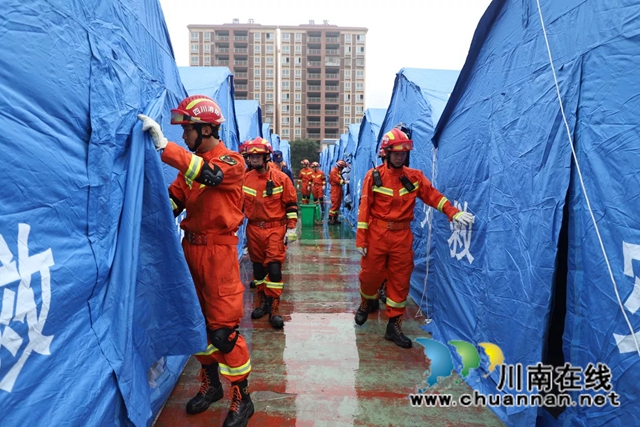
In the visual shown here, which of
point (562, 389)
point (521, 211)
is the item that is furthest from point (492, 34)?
point (562, 389)

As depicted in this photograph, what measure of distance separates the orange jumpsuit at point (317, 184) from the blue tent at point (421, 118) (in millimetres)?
6792

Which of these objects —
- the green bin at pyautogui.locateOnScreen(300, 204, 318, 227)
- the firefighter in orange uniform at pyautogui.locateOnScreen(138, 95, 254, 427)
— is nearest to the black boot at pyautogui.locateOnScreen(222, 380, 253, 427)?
the firefighter in orange uniform at pyautogui.locateOnScreen(138, 95, 254, 427)

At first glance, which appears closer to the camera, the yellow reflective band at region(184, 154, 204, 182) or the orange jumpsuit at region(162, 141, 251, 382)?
the yellow reflective band at region(184, 154, 204, 182)

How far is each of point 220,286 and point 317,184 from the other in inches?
413

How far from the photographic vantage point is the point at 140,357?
2.25m

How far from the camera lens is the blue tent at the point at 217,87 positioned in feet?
17.9

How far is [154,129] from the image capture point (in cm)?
217

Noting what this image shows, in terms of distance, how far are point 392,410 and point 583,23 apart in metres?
2.63

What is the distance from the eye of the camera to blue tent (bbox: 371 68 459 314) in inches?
190

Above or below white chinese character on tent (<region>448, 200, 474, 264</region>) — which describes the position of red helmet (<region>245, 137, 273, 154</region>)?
above

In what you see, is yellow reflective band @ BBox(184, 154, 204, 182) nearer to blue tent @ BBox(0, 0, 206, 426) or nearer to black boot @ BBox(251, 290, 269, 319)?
blue tent @ BBox(0, 0, 206, 426)

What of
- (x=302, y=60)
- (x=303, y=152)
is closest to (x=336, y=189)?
(x=303, y=152)

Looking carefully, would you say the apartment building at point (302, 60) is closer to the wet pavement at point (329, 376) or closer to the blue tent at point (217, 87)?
the blue tent at point (217, 87)

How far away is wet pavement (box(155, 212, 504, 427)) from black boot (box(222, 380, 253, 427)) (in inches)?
3.1
